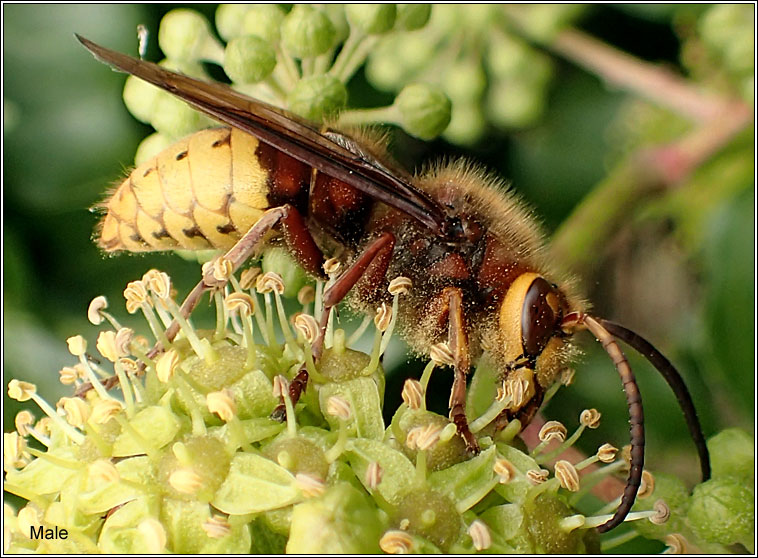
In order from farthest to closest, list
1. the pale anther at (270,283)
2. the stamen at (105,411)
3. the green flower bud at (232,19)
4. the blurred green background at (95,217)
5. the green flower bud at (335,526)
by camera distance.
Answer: the blurred green background at (95,217) < the green flower bud at (232,19) < the pale anther at (270,283) < the stamen at (105,411) < the green flower bud at (335,526)

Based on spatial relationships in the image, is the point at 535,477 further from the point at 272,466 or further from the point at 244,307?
the point at 244,307

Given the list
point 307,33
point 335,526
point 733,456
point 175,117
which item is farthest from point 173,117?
point 733,456

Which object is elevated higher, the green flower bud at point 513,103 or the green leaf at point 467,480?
the green flower bud at point 513,103

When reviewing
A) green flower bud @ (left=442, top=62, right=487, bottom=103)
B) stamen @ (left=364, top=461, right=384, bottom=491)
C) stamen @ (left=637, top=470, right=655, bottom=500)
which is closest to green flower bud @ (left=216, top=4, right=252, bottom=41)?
green flower bud @ (left=442, top=62, right=487, bottom=103)

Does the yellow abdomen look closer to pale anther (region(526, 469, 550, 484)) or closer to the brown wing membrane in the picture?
the brown wing membrane

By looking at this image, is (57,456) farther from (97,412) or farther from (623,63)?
(623,63)

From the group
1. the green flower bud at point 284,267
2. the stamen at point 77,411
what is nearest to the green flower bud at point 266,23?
the green flower bud at point 284,267

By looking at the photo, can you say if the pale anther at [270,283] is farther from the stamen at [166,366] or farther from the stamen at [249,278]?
the stamen at [166,366]

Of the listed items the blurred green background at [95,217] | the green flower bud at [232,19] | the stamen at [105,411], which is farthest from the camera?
the blurred green background at [95,217]
